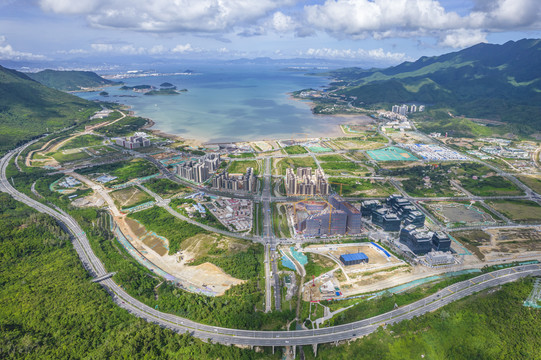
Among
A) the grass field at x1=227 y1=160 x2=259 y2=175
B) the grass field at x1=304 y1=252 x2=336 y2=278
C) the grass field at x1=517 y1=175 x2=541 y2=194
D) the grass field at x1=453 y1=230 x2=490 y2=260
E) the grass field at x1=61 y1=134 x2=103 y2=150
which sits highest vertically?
the grass field at x1=61 y1=134 x2=103 y2=150

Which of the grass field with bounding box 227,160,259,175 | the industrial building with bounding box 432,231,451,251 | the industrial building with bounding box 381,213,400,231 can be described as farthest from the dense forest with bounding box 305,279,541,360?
the grass field with bounding box 227,160,259,175

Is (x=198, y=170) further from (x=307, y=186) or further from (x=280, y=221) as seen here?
(x=280, y=221)

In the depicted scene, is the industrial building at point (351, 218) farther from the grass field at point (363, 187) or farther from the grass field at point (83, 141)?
the grass field at point (83, 141)

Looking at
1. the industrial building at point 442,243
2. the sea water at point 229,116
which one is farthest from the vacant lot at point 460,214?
the sea water at point 229,116

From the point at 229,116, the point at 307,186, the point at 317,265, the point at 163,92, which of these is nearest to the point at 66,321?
the point at 317,265

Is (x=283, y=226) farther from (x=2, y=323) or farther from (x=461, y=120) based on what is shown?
(x=461, y=120)

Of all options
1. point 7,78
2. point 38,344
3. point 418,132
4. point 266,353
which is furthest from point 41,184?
point 418,132

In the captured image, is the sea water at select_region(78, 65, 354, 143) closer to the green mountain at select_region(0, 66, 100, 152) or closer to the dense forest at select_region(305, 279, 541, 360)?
the green mountain at select_region(0, 66, 100, 152)

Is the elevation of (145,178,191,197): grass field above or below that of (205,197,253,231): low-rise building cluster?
above
